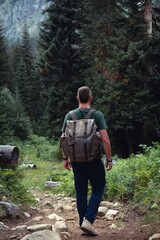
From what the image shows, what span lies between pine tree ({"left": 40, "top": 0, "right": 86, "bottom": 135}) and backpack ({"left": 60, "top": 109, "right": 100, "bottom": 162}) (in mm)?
19759

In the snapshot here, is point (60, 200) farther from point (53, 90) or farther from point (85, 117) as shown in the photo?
point (53, 90)

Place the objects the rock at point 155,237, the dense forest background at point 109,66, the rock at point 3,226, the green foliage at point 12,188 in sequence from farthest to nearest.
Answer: the dense forest background at point 109,66 < the green foliage at point 12,188 < the rock at point 3,226 < the rock at point 155,237

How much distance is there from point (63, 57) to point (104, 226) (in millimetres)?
20234

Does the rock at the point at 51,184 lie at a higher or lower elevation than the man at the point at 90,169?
lower

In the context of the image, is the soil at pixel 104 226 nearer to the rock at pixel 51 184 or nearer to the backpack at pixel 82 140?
the backpack at pixel 82 140

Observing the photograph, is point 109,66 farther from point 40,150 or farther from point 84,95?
point 84,95

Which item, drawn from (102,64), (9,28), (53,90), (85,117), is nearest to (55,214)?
(85,117)

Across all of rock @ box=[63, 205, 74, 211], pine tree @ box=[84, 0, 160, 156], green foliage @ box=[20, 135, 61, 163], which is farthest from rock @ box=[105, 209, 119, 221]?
green foliage @ box=[20, 135, 61, 163]

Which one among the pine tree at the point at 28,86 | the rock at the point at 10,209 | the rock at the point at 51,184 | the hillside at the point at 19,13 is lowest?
the rock at the point at 51,184

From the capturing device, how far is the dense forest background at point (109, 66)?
1748cm

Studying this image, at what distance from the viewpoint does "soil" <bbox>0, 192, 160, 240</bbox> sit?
5.43 meters

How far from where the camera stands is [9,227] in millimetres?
6133

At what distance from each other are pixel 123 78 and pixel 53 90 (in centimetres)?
832

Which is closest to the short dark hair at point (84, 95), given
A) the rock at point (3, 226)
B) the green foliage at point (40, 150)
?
the rock at point (3, 226)
